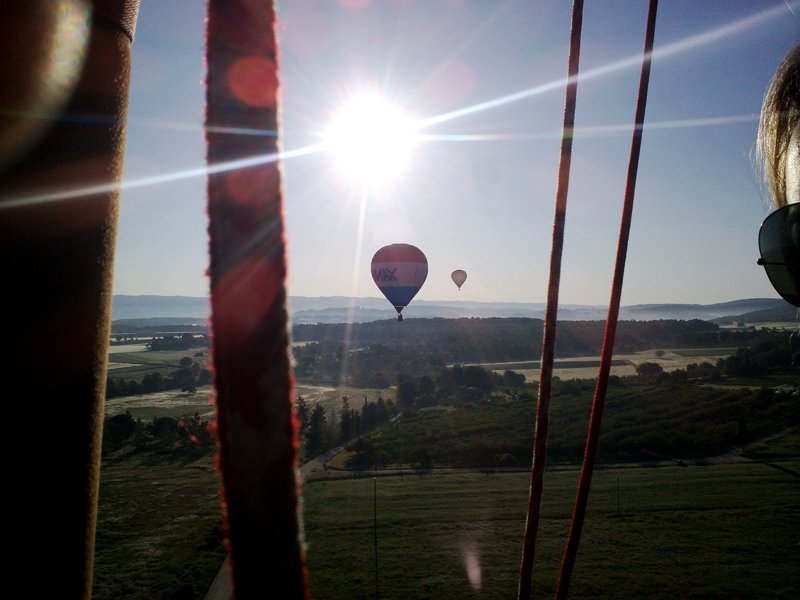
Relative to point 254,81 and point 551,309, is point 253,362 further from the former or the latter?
point 551,309

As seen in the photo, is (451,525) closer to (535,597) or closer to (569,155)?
(535,597)

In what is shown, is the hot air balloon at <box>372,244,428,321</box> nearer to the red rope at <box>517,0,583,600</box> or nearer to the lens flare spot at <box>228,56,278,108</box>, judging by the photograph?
the red rope at <box>517,0,583,600</box>

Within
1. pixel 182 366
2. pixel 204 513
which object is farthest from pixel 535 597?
pixel 182 366

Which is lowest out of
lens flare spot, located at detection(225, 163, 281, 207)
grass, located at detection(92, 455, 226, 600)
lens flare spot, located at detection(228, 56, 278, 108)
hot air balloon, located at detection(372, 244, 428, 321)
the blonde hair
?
grass, located at detection(92, 455, 226, 600)

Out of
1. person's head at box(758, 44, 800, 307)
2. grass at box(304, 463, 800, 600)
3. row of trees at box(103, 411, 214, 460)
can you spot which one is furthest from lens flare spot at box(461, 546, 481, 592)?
row of trees at box(103, 411, 214, 460)

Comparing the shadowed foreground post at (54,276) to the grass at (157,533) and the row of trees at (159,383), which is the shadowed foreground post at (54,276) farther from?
the row of trees at (159,383)
